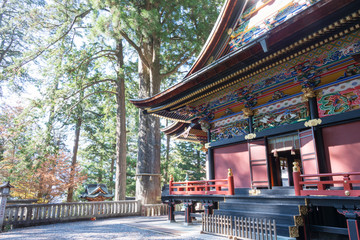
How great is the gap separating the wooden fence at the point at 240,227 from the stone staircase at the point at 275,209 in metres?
0.17

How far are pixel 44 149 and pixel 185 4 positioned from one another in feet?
31.7

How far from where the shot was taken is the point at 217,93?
858cm

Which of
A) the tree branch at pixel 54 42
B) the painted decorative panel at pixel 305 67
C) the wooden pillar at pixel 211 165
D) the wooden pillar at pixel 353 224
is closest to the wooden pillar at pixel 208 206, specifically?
A: the wooden pillar at pixel 211 165

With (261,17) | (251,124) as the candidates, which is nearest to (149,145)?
(251,124)

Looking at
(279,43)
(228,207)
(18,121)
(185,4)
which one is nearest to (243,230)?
(228,207)

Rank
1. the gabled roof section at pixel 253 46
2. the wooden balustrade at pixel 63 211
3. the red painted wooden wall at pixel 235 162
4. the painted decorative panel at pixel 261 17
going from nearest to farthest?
the gabled roof section at pixel 253 46 → the painted decorative panel at pixel 261 17 → the red painted wooden wall at pixel 235 162 → the wooden balustrade at pixel 63 211

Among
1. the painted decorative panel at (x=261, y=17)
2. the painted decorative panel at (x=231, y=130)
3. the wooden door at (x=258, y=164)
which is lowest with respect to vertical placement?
the wooden door at (x=258, y=164)

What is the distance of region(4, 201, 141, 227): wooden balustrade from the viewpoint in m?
8.59

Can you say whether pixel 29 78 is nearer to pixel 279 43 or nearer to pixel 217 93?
pixel 217 93

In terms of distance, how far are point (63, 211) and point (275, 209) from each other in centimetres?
845

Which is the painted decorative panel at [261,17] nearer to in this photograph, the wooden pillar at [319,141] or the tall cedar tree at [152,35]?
the wooden pillar at [319,141]

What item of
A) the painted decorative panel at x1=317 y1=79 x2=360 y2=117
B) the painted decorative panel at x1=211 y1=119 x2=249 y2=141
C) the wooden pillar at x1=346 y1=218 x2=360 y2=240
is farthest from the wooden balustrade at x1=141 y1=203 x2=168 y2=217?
the wooden pillar at x1=346 y1=218 x2=360 y2=240

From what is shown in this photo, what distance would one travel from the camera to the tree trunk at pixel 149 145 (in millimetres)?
12469

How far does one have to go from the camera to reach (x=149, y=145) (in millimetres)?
13148
